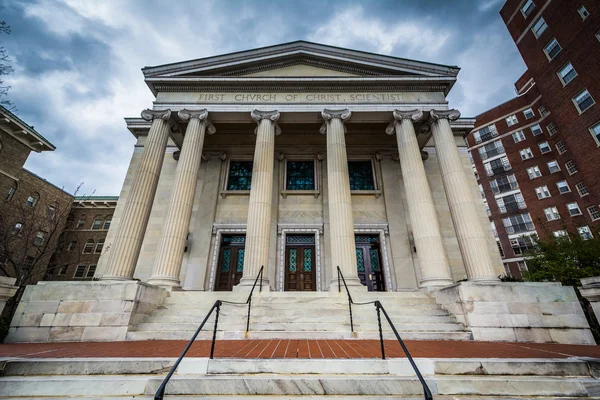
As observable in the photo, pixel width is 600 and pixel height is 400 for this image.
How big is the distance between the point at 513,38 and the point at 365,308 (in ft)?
102

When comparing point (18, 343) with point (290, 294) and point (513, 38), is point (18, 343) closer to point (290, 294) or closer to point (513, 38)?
point (290, 294)

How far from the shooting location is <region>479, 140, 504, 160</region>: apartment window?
32094 mm

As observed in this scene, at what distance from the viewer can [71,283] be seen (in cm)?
690

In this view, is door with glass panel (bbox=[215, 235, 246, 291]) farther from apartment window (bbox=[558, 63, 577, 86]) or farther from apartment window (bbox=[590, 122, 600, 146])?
apartment window (bbox=[558, 63, 577, 86])

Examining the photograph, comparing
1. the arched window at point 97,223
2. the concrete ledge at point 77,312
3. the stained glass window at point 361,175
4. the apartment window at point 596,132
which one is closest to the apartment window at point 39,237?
the arched window at point 97,223

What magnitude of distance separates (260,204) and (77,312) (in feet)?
19.7

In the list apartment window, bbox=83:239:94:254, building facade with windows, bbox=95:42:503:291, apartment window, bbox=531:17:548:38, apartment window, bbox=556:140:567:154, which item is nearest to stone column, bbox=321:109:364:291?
building facade with windows, bbox=95:42:503:291

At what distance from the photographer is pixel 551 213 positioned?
2656 centimetres

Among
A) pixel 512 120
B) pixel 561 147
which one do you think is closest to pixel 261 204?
pixel 561 147

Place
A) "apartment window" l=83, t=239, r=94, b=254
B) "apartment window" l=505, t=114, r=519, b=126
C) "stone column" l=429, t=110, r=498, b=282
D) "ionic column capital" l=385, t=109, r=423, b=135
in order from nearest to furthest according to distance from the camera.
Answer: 1. "stone column" l=429, t=110, r=498, b=282
2. "ionic column capital" l=385, t=109, r=423, b=135
3. "apartment window" l=83, t=239, r=94, b=254
4. "apartment window" l=505, t=114, r=519, b=126

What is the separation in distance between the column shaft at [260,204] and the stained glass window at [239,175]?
12.1 ft

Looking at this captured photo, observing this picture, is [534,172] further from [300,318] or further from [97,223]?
[97,223]

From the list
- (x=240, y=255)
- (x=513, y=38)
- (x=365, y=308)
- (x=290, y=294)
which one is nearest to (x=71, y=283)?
(x=290, y=294)

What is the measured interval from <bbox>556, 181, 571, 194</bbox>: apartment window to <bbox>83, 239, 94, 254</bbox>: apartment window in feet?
165
